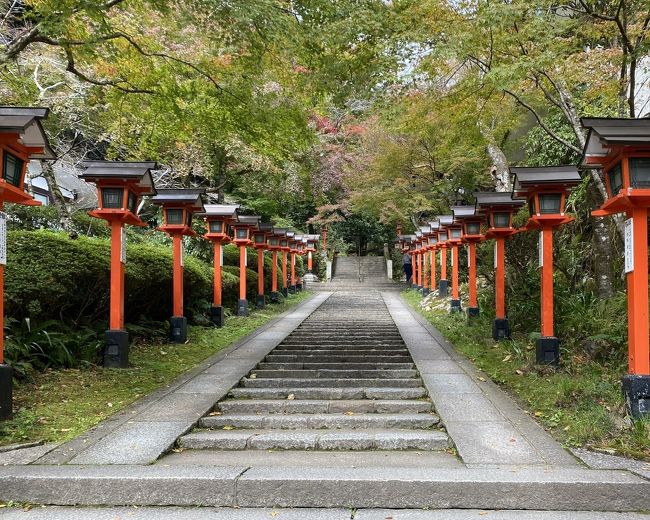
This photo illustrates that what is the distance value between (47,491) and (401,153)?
761 inches

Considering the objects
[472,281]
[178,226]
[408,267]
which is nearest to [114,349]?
[178,226]

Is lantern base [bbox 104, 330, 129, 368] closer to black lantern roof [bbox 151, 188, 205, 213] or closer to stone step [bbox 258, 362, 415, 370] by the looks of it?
stone step [bbox 258, 362, 415, 370]

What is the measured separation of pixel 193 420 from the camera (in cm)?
596

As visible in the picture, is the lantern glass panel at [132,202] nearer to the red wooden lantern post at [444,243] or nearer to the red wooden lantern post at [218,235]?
the red wooden lantern post at [218,235]

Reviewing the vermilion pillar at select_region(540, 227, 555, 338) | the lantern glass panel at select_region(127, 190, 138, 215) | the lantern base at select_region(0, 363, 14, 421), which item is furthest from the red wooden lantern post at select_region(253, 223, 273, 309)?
the lantern base at select_region(0, 363, 14, 421)

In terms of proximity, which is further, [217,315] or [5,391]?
[217,315]

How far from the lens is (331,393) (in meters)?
7.11

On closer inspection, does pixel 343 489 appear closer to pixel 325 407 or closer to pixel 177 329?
pixel 325 407

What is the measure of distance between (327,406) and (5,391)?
345 cm

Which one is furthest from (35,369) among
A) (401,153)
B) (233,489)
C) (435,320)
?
(401,153)

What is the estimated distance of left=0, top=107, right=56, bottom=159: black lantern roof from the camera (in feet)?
17.8

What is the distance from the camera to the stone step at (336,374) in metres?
8.05

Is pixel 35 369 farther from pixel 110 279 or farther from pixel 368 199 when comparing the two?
pixel 368 199

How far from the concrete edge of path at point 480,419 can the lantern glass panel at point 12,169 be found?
5276 millimetres
